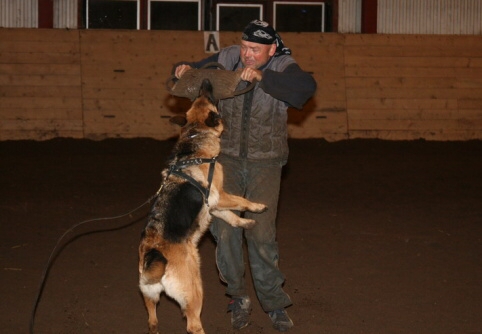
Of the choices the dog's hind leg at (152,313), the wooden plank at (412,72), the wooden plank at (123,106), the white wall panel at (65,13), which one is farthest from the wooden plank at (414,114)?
the dog's hind leg at (152,313)

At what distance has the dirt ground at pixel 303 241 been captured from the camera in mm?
5809

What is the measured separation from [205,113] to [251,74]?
0.51m

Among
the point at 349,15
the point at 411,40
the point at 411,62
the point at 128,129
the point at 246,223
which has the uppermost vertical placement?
the point at 349,15

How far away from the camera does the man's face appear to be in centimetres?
539

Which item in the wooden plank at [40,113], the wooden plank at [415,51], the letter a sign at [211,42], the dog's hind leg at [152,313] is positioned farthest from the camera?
the wooden plank at [415,51]

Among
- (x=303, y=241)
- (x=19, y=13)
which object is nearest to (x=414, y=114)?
(x=303, y=241)

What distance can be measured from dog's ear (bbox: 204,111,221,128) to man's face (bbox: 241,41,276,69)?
47 centimetres

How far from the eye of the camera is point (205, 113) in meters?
5.43

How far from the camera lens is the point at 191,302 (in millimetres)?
4824

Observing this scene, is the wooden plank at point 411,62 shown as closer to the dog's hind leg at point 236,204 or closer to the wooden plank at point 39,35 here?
the wooden plank at point 39,35

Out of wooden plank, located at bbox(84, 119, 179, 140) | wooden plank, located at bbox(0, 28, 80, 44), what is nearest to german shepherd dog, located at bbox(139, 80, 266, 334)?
wooden plank, located at bbox(84, 119, 179, 140)

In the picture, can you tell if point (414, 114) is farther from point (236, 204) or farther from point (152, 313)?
point (152, 313)

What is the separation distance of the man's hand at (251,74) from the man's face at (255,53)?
269 mm

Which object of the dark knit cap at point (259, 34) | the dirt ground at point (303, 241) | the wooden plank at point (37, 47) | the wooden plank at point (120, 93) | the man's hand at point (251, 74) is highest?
the wooden plank at point (37, 47)
